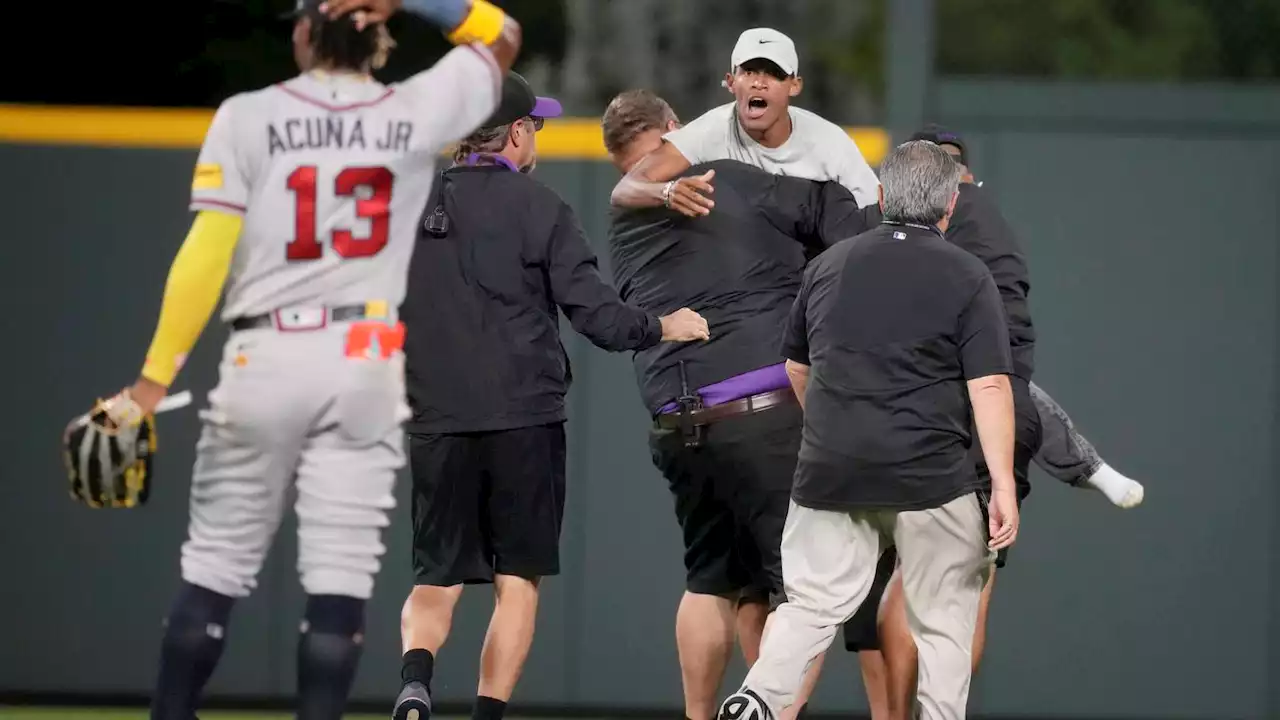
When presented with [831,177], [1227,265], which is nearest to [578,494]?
[831,177]

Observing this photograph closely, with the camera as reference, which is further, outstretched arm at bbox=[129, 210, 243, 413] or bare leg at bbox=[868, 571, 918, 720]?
bare leg at bbox=[868, 571, 918, 720]

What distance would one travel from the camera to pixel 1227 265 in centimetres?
679

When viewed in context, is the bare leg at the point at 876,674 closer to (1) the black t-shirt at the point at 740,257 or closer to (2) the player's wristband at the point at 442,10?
(1) the black t-shirt at the point at 740,257

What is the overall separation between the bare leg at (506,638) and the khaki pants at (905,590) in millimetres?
782

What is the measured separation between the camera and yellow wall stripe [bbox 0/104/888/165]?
269 inches

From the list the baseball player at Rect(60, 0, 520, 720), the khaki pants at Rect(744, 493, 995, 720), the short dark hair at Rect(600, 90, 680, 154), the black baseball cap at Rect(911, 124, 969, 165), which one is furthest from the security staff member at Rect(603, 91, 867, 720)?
the baseball player at Rect(60, 0, 520, 720)

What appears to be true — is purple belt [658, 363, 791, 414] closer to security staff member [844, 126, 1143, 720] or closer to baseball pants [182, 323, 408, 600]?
security staff member [844, 126, 1143, 720]

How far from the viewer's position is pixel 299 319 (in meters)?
4.08

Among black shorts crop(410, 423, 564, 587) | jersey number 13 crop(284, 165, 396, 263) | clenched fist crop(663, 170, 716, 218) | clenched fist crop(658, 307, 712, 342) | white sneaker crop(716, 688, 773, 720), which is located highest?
clenched fist crop(663, 170, 716, 218)

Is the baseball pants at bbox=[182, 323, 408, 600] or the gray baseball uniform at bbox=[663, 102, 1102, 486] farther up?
the gray baseball uniform at bbox=[663, 102, 1102, 486]

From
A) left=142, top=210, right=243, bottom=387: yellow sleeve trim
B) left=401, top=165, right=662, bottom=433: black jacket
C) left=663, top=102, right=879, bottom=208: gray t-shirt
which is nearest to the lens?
left=142, top=210, right=243, bottom=387: yellow sleeve trim

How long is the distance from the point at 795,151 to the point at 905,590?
1.40 meters

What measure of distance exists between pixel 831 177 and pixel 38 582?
3.52 metres

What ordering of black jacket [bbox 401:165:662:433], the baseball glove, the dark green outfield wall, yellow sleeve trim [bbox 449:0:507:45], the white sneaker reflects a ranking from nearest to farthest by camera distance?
the baseball glove, yellow sleeve trim [bbox 449:0:507:45], the white sneaker, black jacket [bbox 401:165:662:433], the dark green outfield wall
